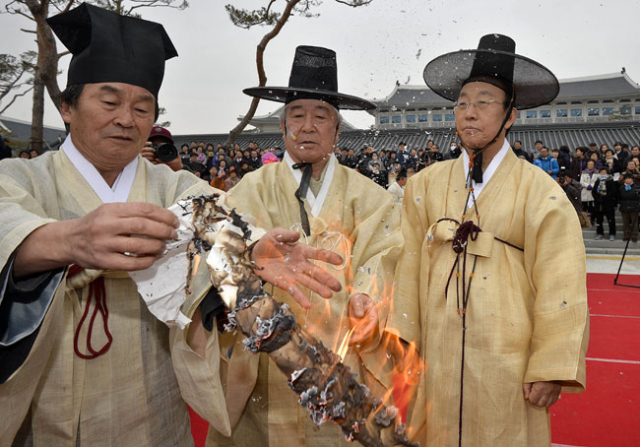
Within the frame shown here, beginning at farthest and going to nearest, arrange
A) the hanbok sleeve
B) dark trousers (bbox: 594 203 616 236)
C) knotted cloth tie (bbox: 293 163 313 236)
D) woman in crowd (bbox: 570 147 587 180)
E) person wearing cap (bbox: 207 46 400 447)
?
woman in crowd (bbox: 570 147 587 180), dark trousers (bbox: 594 203 616 236), knotted cloth tie (bbox: 293 163 313 236), person wearing cap (bbox: 207 46 400 447), the hanbok sleeve

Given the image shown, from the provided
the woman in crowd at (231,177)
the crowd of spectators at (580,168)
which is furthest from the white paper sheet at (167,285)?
the crowd of spectators at (580,168)

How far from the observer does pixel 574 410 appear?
12.2 feet

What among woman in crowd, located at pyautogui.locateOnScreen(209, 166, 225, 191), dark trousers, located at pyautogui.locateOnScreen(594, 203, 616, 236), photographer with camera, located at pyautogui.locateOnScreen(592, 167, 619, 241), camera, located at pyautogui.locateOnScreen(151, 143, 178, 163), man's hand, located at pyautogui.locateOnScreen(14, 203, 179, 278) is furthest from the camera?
dark trousers, located at pyautogui.locateOnScreen(594, 203, 616, 236)

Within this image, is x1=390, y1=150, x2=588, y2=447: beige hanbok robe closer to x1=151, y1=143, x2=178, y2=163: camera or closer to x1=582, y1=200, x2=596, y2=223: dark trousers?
x1=151, y1=143, x2=178, y2=163: camera

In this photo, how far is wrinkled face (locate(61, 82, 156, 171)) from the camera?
1.35 metres

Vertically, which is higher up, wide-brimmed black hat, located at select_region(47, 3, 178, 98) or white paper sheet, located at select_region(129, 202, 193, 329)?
wide-brimmed black hat, located at select_region(47, 3, 178, 98)

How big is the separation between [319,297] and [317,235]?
32cm

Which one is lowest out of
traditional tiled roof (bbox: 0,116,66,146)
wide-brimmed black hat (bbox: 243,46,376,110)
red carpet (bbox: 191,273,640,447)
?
red carpet (bbox: 191,273,640,447)

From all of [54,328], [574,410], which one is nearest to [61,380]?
[54,328]

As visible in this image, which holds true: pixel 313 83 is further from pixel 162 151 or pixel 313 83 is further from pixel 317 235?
pixel 162 151

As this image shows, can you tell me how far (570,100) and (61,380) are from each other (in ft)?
104

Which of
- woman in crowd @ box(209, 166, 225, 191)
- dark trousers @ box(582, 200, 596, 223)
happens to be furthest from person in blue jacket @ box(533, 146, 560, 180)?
woman in crowd @ box(209, 166, 225, 191)

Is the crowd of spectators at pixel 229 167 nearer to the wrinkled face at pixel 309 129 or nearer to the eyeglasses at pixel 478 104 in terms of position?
the wrinkled face at pixel 309 129

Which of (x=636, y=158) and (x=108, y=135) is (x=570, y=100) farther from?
(x=108, y=135)
